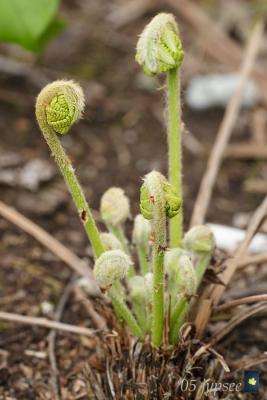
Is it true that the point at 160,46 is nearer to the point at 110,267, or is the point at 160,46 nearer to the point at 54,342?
the point at 110,267

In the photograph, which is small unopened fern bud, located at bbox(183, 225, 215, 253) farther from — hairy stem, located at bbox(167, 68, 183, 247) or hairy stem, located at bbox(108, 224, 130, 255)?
hairy stem, located at bbox(108, 224, 130, 255)

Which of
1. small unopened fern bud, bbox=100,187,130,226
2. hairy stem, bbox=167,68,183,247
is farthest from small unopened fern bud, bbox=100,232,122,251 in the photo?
hairy stem, bbox=167,68,183,247

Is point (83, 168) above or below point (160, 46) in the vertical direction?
above

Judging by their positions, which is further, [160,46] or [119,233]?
→ [119,233]

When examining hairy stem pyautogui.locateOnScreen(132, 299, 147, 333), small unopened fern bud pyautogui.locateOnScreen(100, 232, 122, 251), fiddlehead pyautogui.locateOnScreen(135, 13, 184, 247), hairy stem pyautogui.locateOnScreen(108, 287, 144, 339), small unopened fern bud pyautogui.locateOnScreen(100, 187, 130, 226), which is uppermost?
fiddlehead pyautogui.locateOnScreen(135, 13, 184, 247)

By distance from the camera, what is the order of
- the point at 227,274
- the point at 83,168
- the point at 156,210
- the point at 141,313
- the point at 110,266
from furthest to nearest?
1. the point at 83,168
2. the point at 227,274
3. the point at 141,313
4. the point at 110,266
5. the point at 156,210

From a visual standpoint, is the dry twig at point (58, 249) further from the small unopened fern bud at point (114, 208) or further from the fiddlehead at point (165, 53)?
the fiddlehead at point (165, 53)

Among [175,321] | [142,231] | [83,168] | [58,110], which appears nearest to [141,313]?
[175,321]
